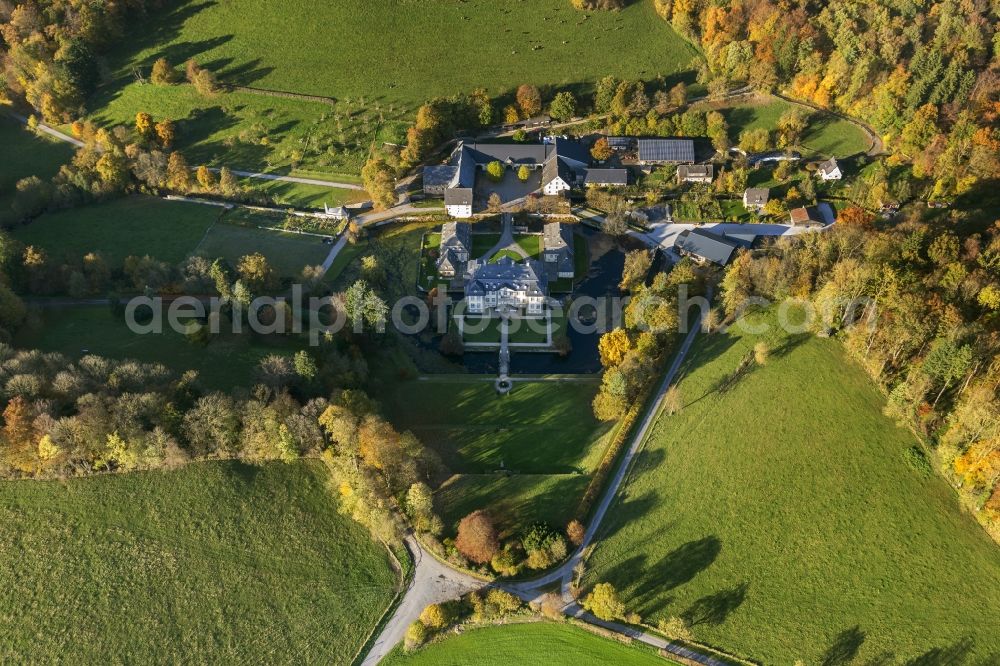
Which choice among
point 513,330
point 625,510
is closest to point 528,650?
point 625,510

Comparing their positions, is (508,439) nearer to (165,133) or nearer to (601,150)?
(601,150)

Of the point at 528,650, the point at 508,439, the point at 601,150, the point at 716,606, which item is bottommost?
the point at 528,650

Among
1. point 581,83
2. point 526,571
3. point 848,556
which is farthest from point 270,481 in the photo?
point 581,83

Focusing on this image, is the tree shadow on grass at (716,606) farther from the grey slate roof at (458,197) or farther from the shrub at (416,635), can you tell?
the grey slate roof at (458,197)

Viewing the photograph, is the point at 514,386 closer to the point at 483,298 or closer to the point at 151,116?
the point at 483,298

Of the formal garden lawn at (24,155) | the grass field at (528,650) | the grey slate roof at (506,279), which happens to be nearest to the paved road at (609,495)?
the grass field at (528,650)

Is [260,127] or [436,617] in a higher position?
[260,127]

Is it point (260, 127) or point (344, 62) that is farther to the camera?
point (344, 62)

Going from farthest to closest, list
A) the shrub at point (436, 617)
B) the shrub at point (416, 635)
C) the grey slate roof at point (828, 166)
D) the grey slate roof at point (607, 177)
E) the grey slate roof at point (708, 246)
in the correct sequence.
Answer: the grey slate roof at point (607, 177)
the grey slate roof at point (828, 166)
the grey slate roof at point (708, 246)
the shrub at point (436, 617)
the shrub at point (416, 635)
